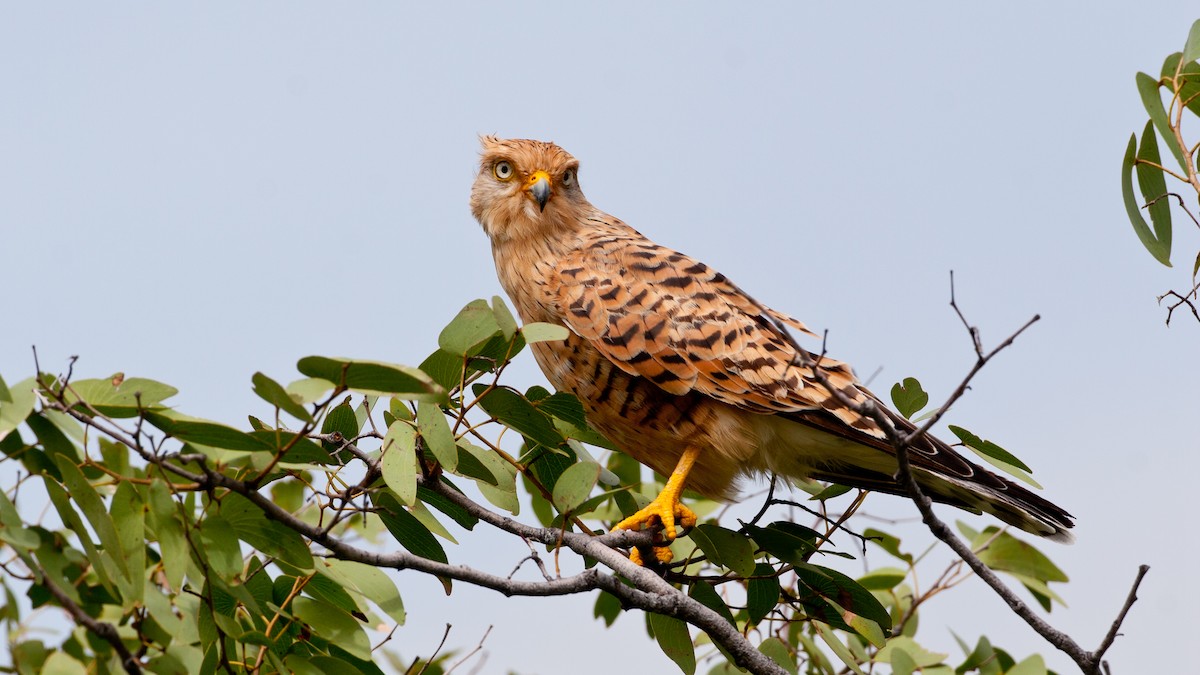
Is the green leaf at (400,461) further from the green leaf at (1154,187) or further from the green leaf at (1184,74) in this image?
the green leaf at (1184,74)

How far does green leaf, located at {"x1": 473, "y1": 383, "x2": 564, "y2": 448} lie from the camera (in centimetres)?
291

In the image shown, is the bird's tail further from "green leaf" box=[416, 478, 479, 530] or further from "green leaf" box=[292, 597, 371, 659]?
"green leaf" box=[292, 597, 371, 659]

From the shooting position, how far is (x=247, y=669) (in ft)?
8.59

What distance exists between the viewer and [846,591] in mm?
3275

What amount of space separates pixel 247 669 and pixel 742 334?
188 cm

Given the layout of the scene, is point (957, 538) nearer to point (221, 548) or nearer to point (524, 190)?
point (221, 548)

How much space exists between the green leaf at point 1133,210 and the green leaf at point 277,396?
2138mm

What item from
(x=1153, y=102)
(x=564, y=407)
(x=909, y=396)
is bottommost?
(x=564, y=407)

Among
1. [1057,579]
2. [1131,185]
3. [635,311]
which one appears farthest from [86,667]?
[1057,579]

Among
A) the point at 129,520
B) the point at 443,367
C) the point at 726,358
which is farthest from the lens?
the point at 726,358

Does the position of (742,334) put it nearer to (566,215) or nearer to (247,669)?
(566,215)

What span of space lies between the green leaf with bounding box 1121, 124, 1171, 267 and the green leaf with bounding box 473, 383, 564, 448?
5.17 feet

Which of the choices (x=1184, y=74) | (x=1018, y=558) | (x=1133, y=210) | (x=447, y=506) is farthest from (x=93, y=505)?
(x=1018, y=558)

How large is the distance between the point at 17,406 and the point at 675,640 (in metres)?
1.76
